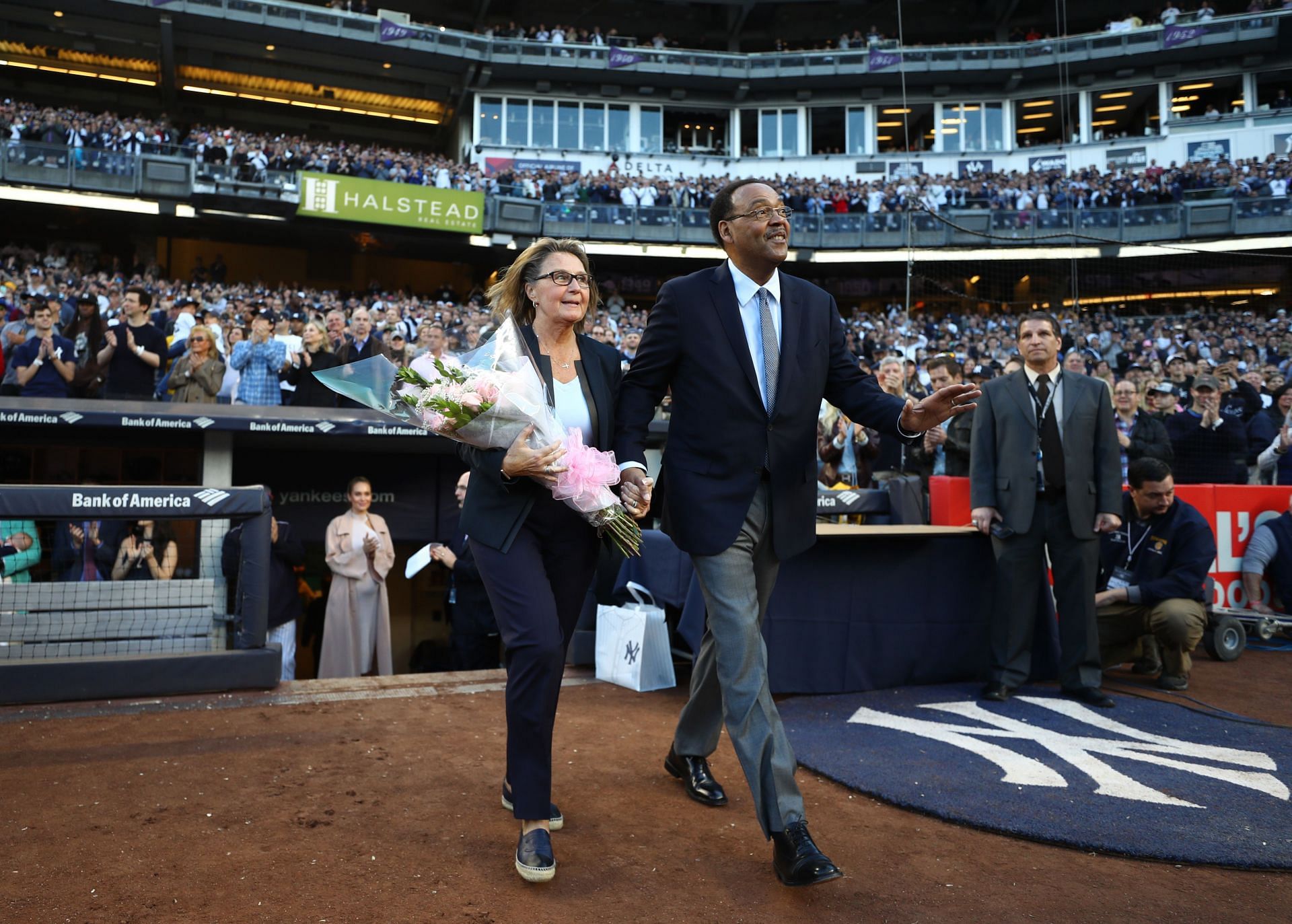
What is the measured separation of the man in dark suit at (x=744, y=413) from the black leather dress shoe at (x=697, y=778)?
0.58 meters

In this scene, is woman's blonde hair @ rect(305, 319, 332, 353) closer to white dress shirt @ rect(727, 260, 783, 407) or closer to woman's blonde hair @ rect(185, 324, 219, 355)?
woman's blonde hair @ rect(185, 324, 219, 355)

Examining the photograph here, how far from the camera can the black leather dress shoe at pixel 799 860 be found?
2.53 m

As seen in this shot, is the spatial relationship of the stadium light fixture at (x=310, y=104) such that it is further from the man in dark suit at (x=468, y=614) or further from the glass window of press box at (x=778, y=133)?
the man in dark suit at (x=468, y=614)

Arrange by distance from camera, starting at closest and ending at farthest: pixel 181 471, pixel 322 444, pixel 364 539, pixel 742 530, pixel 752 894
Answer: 1. pixel 752 894
2. pixel 742 530
3. pixel 364 539
4. pixel 181 471
5. pixel 322 444

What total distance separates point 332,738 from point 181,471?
5390 millimetres

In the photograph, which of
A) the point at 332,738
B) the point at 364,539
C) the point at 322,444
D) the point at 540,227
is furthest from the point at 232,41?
the point at 332,738

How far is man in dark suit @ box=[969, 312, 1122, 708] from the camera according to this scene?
4.93 meters

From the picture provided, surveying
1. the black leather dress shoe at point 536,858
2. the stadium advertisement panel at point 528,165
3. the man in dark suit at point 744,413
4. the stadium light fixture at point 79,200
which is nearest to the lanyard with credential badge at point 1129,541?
the man in dark suit at point 744,413

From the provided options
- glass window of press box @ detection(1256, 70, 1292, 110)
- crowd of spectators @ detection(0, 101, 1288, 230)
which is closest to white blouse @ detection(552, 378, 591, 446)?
crowd of spectators @ detection(0, 101, 1288, 230)

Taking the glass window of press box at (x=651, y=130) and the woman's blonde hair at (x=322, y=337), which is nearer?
the woman's blonde hair at (x=322, y=337)

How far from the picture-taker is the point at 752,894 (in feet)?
8.48

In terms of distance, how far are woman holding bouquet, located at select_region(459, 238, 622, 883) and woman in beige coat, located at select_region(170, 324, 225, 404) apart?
6.24 m

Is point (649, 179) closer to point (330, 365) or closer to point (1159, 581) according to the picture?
point (330, 365)

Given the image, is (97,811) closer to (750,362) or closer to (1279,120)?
(750,362)
